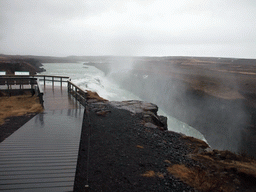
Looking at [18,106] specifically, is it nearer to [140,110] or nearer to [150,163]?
[140,110]

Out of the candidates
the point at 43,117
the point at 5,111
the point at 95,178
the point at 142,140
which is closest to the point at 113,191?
the point at 95,178

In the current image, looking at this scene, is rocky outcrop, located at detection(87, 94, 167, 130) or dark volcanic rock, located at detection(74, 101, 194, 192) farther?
rocky outcrop, located at detection(87, 94, 167, 130)

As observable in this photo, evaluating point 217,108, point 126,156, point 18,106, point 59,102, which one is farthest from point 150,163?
point 217,108

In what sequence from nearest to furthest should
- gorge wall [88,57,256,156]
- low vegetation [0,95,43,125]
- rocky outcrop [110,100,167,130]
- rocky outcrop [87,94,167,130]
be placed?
low vegetation [0,95,43,125]
rocky outcrop [87,94,167,130]
rocky outcrop [110,100,167,130]
gorge wall [88,57,256,156]

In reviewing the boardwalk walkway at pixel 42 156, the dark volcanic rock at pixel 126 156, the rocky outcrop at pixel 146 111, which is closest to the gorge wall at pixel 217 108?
the rocky outcrop at pixel 146 111

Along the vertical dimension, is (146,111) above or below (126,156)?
above

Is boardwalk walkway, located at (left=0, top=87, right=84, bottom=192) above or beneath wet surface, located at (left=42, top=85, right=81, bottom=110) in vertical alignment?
beneath

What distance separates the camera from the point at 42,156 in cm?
445

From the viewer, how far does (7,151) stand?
180 inches

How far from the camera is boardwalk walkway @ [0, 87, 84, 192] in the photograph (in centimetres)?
345

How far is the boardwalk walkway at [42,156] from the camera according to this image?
→ 345 cm

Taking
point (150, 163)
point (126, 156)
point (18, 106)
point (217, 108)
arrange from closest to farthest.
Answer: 1. point (150, 163)
2. point (126, 156)
3. point (18, 106)
4. point (217, 108)

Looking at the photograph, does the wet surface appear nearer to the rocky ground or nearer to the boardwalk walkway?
the rocky ground

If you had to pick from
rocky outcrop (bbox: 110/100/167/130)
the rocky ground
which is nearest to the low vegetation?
the rocky ground
